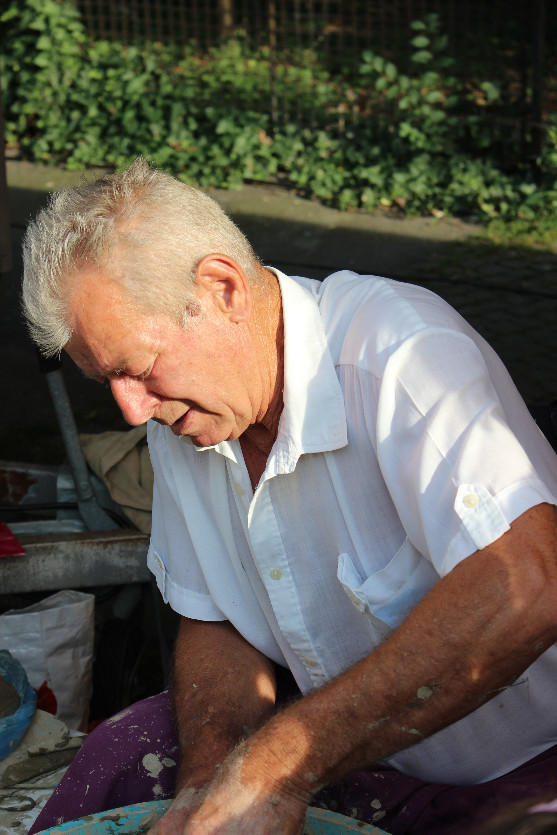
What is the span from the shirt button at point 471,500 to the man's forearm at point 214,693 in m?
0.68

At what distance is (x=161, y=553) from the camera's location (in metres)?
2.07

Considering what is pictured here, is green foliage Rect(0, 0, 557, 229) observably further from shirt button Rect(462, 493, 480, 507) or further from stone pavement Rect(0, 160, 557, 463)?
shirt button Rect(462, 493, 480, 507)

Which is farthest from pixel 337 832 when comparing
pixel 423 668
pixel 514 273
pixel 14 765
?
pixel 514 273

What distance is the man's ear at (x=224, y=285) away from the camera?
1604 millimetres

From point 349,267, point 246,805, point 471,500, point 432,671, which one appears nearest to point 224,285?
point 471,500

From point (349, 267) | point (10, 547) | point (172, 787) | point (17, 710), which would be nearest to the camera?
point (172, 787)

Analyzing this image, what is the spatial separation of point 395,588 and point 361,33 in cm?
671

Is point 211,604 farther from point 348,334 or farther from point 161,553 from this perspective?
point 348,334

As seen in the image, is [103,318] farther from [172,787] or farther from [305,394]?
[172,787]

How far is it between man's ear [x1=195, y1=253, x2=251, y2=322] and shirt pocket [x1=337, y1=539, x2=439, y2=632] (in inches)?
19.9

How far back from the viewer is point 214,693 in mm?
1854

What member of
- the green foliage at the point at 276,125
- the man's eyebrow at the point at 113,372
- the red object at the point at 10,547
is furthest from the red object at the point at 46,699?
the green foliage at the point at 276,125

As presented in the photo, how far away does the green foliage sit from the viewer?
6750 mm

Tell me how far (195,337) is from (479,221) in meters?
5.32
